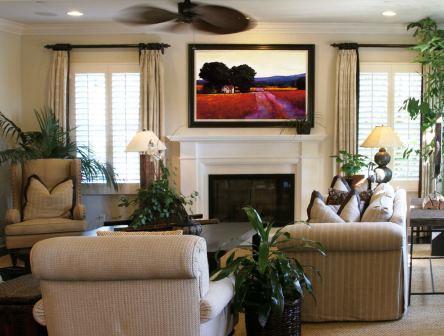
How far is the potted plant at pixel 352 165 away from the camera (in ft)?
22.8

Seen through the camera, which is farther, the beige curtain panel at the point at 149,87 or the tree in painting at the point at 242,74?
the tree in painting at the point at 242,74

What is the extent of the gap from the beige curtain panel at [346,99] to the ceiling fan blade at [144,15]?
10.6 feet

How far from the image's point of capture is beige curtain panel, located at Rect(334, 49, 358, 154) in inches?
A: 293

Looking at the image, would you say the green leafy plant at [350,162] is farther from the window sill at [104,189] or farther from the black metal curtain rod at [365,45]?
the window sill at [104,189]

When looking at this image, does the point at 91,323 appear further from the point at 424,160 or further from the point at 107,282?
the point at 424,160

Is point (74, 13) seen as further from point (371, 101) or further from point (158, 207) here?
point (371, 101)

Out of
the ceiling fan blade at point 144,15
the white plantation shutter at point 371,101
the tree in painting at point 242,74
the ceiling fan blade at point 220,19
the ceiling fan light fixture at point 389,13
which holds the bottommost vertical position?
the white plantation shutter at point 371,101

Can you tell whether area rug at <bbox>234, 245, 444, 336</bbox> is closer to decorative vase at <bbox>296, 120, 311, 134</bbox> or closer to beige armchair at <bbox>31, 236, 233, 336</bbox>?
beige armchair at <bbox>31, 236, 233, 336</bbox>

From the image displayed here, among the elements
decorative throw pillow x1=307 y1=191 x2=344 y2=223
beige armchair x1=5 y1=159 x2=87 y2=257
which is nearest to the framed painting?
beige armchair x1=5 y1=159 x2=87 y2=257

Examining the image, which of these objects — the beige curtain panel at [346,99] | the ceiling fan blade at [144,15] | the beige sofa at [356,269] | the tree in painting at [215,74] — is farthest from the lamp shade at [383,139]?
the ceiling fan blade at [144,15]

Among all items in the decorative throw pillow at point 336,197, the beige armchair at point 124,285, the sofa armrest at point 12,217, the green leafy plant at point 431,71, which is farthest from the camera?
the green leafy plant at point 431,71

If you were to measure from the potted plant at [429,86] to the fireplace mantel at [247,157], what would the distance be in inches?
48.3

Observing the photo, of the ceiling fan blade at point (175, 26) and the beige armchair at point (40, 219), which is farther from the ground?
the ceiling fan blade at point (175, 26)

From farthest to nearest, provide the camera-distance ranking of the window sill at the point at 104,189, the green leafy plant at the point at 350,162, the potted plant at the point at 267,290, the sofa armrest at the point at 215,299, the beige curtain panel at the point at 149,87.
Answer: the window sill at the point at 104,189
the beige curtain panel at the point at 149,87
the green leafy plant at the point at 350,162
the potted plant at the point at 267,290
the sofa armrest at the point at 215,299
